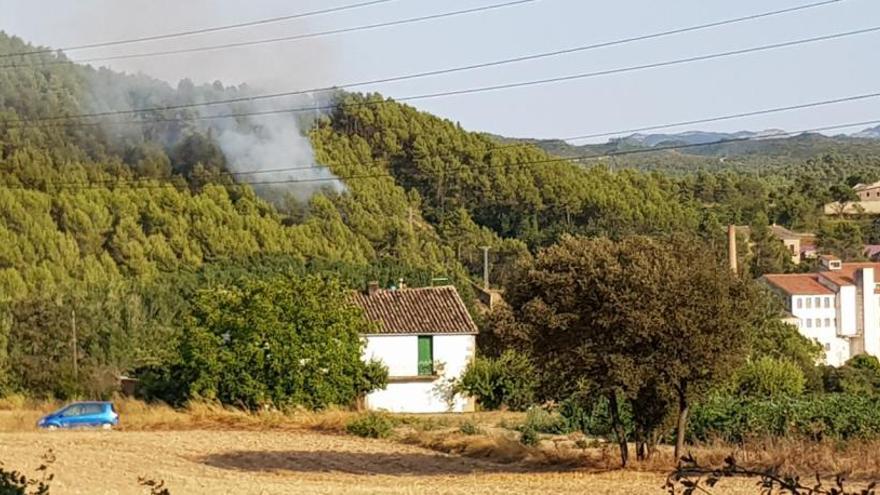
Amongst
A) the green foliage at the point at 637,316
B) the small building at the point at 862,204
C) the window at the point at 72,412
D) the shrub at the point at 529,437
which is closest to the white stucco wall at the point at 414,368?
the window at the point at 72,412

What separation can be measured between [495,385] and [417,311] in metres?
6.16

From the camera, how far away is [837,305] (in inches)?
3816

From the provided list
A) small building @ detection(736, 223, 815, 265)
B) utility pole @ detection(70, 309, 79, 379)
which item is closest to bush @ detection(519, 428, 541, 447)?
utility pole @ detection(70, 309, 79, 379)

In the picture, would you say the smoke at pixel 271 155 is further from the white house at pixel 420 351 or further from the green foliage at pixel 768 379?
the green foliage at pixel 768 379

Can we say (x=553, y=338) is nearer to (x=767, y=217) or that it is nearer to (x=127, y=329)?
(x=127, y=329)

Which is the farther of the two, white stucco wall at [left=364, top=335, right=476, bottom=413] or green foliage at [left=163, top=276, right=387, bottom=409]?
white stucco wall at [left=364, top=335, right=476, bottom=413]

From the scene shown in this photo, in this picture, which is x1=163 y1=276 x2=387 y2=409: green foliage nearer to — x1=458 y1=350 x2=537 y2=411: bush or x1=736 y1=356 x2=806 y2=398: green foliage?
x1=458 y1=350 x2=537 y2=411: bush

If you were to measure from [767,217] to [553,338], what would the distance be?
328 feet

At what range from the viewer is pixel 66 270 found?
74875mm

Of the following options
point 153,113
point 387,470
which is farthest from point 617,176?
point 387,470

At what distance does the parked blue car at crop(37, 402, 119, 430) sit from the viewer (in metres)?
41.9

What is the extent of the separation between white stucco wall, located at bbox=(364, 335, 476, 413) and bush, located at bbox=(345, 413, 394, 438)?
14358 mm

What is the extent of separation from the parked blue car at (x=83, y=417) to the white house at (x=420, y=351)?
13.6m

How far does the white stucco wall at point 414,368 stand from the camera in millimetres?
54656
